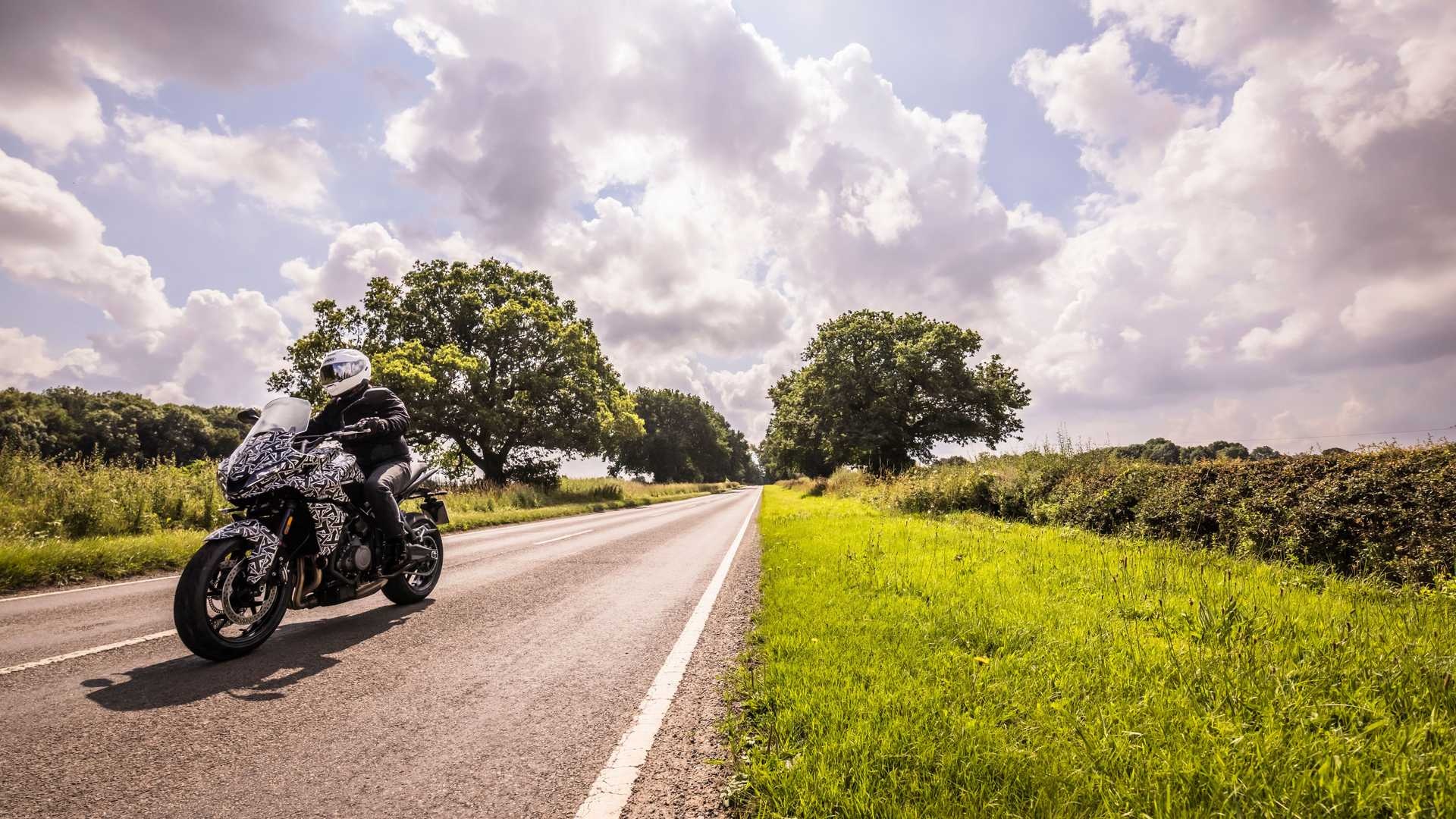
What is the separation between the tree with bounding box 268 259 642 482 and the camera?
26.5 m

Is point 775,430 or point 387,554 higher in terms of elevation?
point 775,430

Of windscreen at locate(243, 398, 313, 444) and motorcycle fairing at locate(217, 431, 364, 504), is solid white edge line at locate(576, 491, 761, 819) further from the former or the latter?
windscreen at locate(243, 398, 313, 444)

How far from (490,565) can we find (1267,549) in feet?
34.9

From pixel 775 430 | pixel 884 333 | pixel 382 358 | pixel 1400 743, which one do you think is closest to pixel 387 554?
pixel 1400 743

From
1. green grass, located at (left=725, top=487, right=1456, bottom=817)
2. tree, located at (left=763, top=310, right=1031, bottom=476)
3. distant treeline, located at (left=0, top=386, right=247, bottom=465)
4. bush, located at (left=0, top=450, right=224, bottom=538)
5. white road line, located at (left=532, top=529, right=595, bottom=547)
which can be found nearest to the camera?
green grass, located at (left=725, top=487, right=1456, bottom=817)

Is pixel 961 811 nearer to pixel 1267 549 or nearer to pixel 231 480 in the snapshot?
pixel 231 480

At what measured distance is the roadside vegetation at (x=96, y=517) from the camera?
688cm

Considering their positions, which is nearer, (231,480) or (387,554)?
(231,480)

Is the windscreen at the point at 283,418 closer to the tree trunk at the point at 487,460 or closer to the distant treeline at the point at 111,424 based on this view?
the tree trunk at the point at 487,460

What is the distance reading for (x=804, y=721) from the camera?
2.77 meters

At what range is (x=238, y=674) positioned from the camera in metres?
3.56

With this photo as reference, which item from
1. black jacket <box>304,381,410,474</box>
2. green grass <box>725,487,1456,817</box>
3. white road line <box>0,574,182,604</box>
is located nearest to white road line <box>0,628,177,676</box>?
black jacket <box>304,381,410,474</box>

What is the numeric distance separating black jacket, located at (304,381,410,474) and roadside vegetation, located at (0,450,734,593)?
9.81 feet

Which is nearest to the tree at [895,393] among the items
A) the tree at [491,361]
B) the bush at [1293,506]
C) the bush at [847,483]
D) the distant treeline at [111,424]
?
the bush at [847,483]
